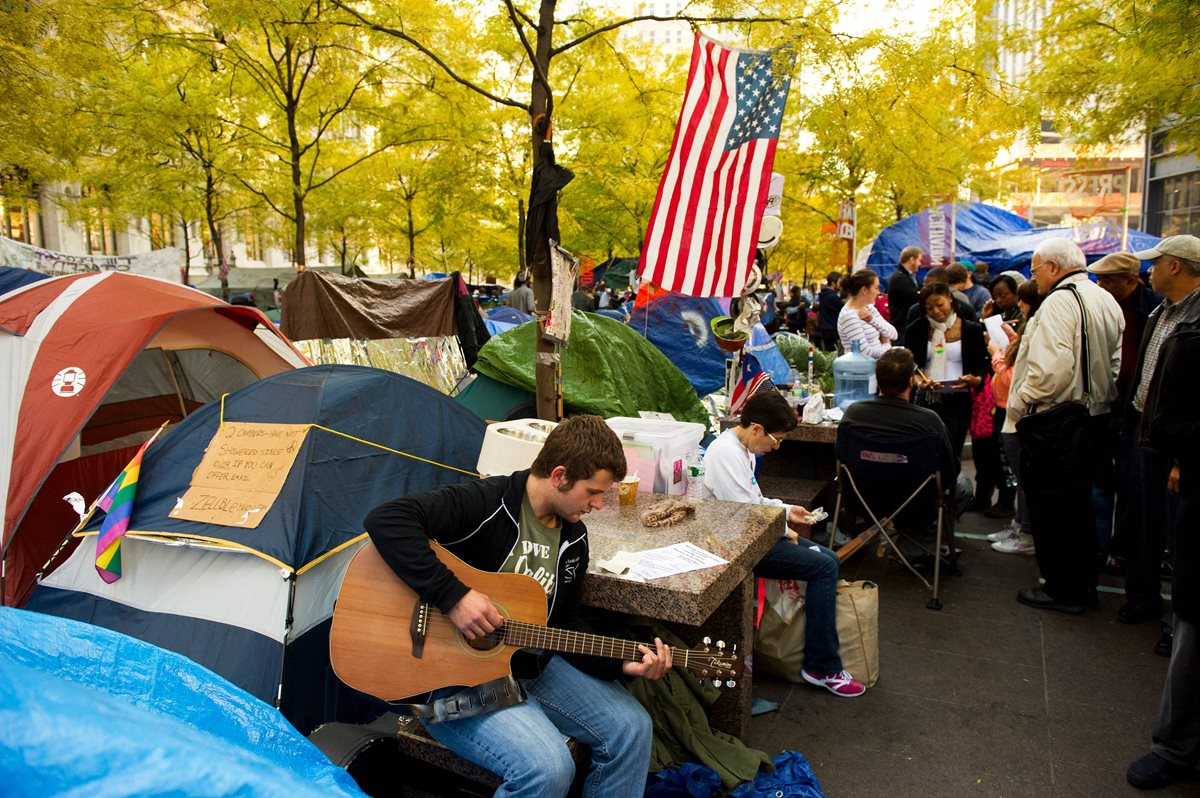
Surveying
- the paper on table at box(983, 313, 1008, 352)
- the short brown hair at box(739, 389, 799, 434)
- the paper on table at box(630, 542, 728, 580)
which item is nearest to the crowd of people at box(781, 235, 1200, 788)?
the paper on table at box(983, 313, 1008, 352)

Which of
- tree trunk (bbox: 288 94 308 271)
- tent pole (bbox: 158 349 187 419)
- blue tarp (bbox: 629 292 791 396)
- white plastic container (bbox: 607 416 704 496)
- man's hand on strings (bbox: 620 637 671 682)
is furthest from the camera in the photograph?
tree trunk (bbox: 288 94 308 271)

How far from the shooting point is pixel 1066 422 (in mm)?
4820

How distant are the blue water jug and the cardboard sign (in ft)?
15.5

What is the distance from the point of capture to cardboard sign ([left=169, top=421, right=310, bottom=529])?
11.5 feet

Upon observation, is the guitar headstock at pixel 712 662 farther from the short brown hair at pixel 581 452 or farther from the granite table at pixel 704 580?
the short brown hair at pixel 581 452

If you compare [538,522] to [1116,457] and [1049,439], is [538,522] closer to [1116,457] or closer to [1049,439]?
[1049,439]

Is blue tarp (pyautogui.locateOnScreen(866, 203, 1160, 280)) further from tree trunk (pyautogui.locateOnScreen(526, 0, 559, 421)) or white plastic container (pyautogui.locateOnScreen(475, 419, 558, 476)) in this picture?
white plastic container (pyautogui.locateOnScreen(475, 419, 558, 476))

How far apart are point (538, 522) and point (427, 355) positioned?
23.1 feet

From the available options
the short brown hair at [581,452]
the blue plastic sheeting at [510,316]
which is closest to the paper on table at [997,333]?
the short brown hair at [581,452]

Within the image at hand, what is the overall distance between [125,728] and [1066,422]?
16.6 ft

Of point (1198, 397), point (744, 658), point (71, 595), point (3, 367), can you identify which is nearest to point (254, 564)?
point (71, 595)

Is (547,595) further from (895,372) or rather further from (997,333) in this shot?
(997,333)

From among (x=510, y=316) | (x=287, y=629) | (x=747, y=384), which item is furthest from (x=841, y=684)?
(x=510, y=316)

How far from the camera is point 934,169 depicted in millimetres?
15289
